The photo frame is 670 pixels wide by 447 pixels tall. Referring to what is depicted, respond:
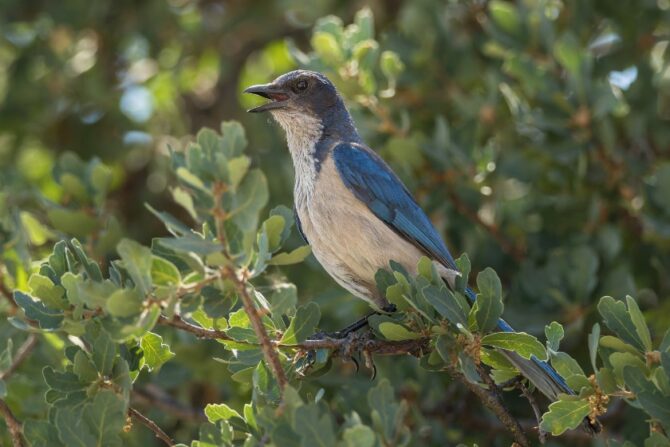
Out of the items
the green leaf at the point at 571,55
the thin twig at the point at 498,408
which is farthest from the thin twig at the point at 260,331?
the green leaf at the point at 571,55

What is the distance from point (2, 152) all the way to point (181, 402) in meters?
2.71

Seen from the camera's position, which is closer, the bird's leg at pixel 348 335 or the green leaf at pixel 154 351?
the green leaf at pixel 154 351

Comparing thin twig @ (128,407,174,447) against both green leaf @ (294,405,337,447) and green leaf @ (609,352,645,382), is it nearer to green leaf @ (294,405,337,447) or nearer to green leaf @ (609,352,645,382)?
green leaf @ (294,405,337,447)

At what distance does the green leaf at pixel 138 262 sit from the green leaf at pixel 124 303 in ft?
0.11

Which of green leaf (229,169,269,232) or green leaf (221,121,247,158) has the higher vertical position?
green leaf (221,121,247,158)

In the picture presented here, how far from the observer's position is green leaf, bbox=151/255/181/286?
3.37m

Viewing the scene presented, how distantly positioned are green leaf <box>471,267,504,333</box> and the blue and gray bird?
93 centimetres

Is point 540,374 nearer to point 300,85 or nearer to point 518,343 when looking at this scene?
point 518,343

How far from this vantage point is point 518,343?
3818mm

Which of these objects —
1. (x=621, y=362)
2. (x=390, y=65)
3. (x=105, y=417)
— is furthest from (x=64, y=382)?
(x=390, y=65)

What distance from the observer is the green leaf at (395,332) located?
12.8 feet

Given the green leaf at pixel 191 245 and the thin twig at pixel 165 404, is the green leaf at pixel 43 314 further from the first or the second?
the thin twig at pixel 165 404

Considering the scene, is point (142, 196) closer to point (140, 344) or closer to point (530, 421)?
point (530, 421)

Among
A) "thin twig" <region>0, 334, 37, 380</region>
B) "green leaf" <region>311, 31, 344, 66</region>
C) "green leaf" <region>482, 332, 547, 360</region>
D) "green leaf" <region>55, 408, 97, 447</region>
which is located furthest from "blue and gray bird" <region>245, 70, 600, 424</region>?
"green leaf" <region>55, 408, 97, 447</region>
